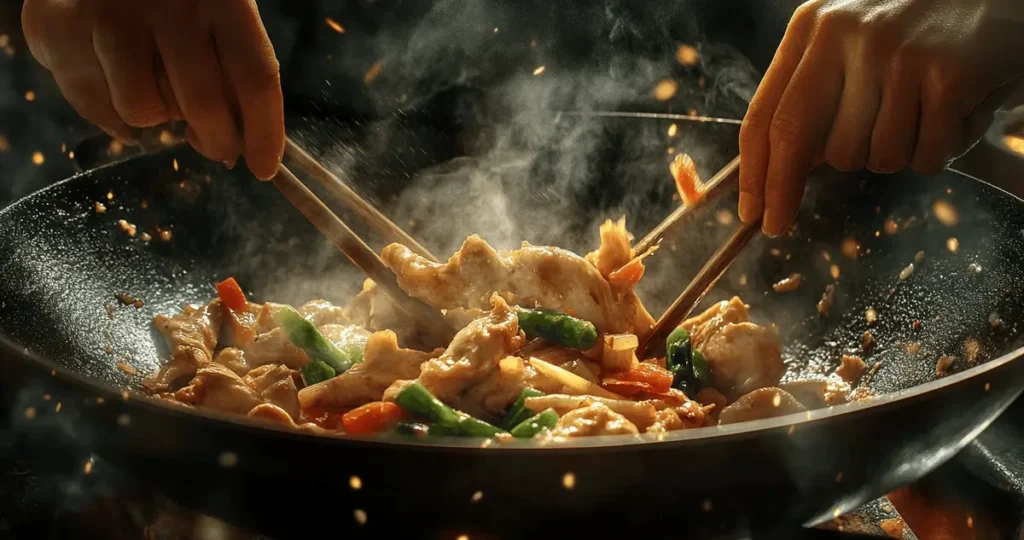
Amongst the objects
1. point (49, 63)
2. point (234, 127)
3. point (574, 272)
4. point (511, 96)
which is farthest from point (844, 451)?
point (511, 96)

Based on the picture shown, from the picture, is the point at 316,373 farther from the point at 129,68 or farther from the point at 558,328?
the point at 129,68

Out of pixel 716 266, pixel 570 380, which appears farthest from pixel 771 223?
pixel 570 380

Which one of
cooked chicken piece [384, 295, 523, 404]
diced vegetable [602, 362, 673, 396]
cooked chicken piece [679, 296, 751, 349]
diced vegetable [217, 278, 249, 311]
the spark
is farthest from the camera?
the spark

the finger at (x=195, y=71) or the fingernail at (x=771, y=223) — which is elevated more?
the finger at (x=195, y=71)

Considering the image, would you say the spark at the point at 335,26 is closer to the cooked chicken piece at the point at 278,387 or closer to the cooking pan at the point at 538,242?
the cooking pan at the point at 538,242

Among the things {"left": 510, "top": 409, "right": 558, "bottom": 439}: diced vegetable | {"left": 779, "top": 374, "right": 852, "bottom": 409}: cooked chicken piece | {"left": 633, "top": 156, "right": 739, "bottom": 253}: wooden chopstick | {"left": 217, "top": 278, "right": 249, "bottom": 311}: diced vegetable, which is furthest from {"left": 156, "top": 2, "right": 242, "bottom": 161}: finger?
{"left": 779, "top": 374, "right": 852, "bottom": 409}: cooked chicken piece

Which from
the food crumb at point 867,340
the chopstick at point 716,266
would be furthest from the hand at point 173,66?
the food crumb at point 867,340

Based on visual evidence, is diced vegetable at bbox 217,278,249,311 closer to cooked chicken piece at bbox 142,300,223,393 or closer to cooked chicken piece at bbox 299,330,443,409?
→ cooked chicken piece at bbox 142,300,223,393
